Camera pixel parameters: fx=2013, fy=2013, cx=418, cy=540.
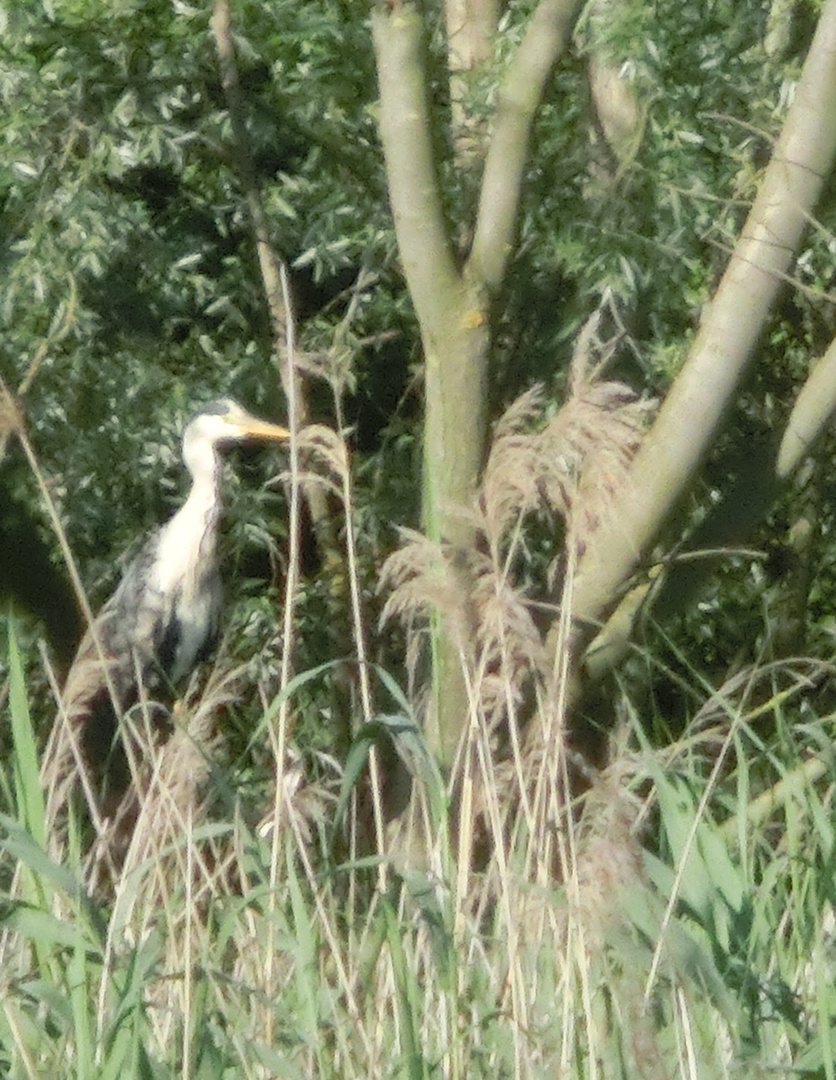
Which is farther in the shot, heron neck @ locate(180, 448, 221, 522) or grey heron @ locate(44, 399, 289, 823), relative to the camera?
heron neck @ locate(180, 448, 221, 522)

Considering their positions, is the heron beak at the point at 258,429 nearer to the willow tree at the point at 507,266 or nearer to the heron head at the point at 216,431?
the heron head at the point at 216,431

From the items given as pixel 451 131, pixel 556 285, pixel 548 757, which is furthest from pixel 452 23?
pixel 548 757

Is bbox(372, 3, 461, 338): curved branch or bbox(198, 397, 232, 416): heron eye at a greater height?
bbox(372, 3, 461, 338): curved branch

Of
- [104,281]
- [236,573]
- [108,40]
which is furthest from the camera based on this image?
[236,573]

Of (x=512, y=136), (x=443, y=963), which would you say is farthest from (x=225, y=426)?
(x=443, y=963)

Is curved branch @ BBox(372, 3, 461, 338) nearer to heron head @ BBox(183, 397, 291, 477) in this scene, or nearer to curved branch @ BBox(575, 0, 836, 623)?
curved branch @ BBox(575, 0, 836, 623)

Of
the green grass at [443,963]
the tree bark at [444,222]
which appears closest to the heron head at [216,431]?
the tree bark at [444,222]

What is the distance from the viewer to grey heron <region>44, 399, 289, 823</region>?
4.72 m

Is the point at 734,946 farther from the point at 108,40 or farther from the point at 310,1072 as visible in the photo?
the point at 108,40

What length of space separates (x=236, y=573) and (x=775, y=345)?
1519 millimetres

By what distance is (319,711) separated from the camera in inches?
189

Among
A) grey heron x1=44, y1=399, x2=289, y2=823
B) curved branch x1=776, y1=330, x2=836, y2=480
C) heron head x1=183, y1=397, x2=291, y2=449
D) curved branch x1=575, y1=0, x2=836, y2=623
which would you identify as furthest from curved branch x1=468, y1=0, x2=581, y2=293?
heron head x1=183, y1=397, x2=291, y2=449

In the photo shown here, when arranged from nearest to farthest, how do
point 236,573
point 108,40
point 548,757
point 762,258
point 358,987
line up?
point 548,757 < point 358,987 < point 762,258 < point 108,40 < point 236,573

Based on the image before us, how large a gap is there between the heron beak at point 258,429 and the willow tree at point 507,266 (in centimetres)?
101
